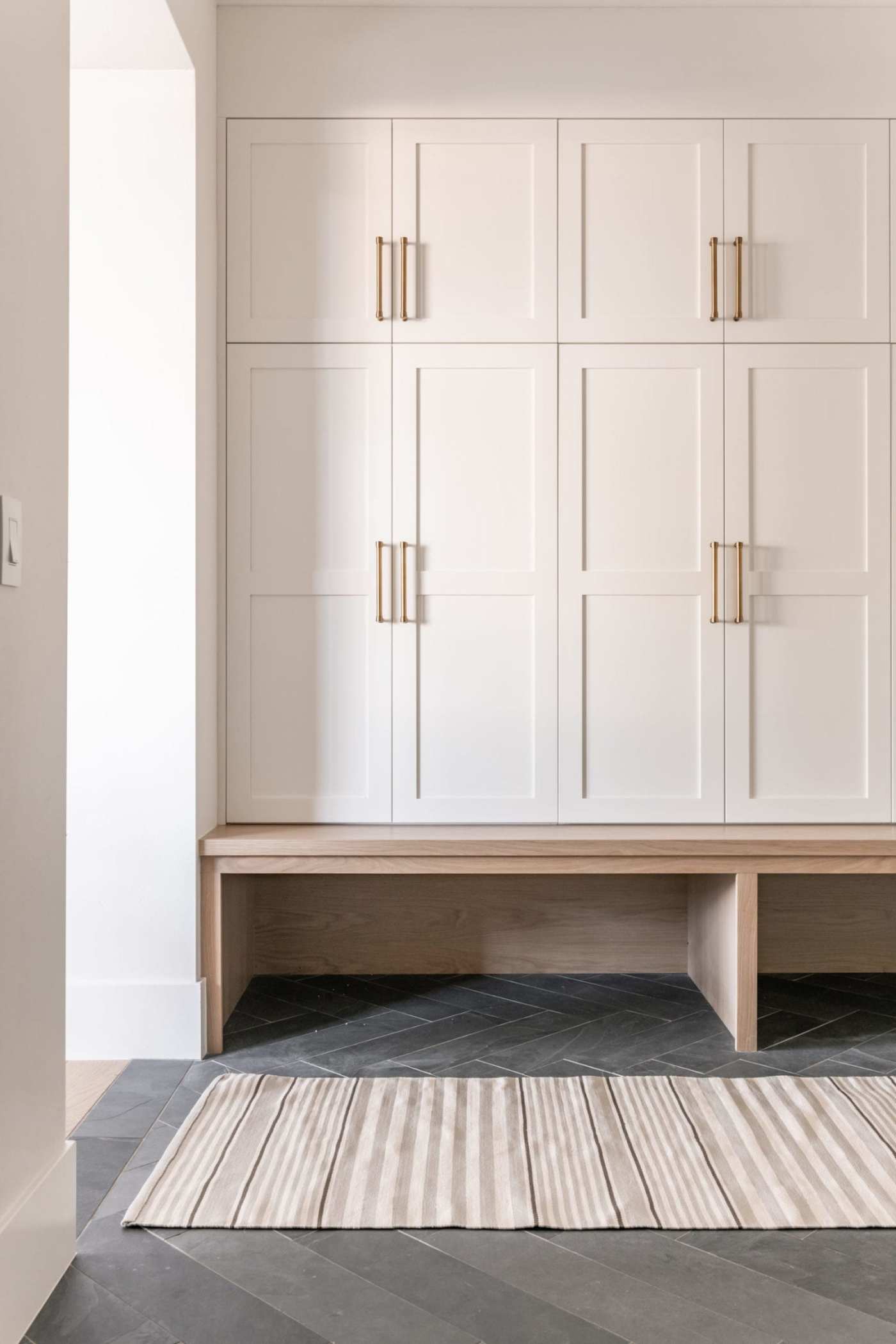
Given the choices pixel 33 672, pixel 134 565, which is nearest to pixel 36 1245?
pixel 33 672

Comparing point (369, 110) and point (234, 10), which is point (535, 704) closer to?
point (369, 110)

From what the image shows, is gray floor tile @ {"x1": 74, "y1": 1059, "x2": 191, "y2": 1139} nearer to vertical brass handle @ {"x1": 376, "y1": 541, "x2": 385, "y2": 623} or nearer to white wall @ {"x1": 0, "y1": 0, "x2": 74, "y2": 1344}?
white wall @ {"x1": 0, "y1": 0, "x2": 74, "y2": 1344}

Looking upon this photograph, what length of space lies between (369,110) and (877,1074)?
2.69 meters

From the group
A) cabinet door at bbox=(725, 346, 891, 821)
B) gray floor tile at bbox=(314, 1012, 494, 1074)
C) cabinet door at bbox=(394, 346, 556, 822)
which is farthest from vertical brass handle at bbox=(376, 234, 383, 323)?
gray floor tile at bbox=(314, 1012, 494, 1074)

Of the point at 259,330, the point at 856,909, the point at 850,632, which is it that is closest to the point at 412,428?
the point at 259,330

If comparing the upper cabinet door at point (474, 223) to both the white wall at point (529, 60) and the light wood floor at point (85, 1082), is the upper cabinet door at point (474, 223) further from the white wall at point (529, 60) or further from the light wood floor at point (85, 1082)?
the light wood floor at point (85, 1082)

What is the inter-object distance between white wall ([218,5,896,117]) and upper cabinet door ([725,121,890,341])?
19cm

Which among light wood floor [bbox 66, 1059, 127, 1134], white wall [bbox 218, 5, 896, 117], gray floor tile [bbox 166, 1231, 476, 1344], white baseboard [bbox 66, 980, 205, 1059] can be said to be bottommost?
light wood floor [bbox 66, 1059, 127, 1134]

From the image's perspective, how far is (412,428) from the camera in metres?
2.66

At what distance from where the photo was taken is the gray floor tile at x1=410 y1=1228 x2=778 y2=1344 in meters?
1.38

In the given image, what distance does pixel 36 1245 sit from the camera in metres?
1.44

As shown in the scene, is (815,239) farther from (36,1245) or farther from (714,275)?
(36,1245)

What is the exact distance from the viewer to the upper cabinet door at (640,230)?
2.65 metres

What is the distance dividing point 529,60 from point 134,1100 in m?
2.73
